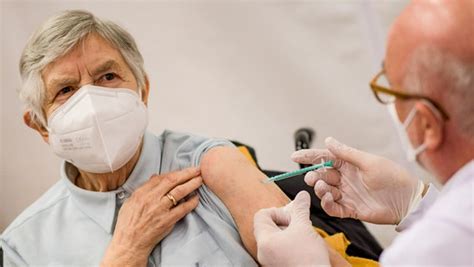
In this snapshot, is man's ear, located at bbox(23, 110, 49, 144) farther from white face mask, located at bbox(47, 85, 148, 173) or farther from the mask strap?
the mask strap

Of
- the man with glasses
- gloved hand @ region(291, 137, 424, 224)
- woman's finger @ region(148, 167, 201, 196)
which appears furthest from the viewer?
woman's finger @ region(148, 167, 201, 196)

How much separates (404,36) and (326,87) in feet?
6.17

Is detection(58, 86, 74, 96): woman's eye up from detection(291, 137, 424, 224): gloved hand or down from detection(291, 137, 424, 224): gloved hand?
up

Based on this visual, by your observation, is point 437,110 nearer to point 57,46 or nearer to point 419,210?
point 419,210

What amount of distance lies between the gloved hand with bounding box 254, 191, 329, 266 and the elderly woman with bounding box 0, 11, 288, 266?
11 centimetres

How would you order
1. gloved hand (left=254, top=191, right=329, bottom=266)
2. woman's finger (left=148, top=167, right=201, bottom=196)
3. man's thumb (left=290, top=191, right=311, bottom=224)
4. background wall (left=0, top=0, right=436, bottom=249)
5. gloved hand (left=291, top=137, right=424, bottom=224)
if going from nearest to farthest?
1. gloved hand (left=254, top=191, right=329, bottom=266)
2. man's thumb (left=290, top=191, right=311, bottom=224)
3. gloved hand (left=291, top=137, right=424, bottom=224)
4. woman's finger (left=148, top=167, right=201, bottom=196)
5. background wall (left=0, top=0, right=436, bottom=249)

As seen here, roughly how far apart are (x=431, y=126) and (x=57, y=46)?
1.15 metres

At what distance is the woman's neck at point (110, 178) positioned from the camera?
1892 mm

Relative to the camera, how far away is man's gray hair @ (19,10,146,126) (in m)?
1.75

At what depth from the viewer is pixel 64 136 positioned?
1751 millimetres

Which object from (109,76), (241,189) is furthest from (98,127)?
(241,189)

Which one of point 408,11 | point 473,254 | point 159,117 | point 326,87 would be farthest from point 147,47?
point 473,254

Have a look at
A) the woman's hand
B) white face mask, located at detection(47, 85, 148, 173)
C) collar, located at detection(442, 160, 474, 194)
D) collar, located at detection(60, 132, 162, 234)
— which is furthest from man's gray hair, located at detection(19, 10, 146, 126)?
collar, located at detection(442, 160, 474, 194)

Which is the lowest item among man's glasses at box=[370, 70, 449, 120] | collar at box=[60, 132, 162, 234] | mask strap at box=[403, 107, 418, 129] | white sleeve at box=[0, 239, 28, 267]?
white sleeve at box=[0, 239, 28, 267]
